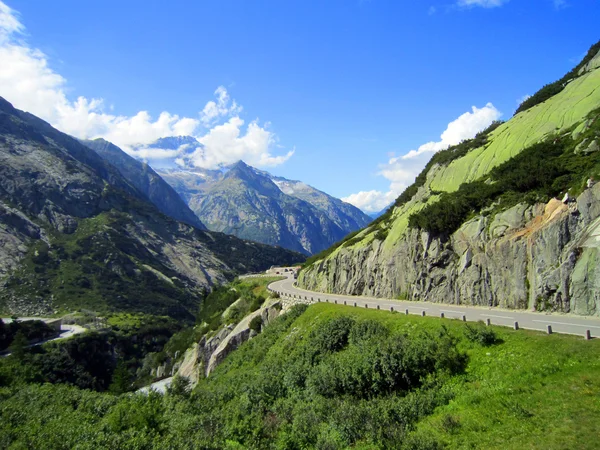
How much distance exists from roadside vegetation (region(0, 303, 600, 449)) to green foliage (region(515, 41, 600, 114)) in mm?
45042

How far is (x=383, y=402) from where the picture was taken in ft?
→ 59.2

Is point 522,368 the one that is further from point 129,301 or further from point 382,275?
point 129,301

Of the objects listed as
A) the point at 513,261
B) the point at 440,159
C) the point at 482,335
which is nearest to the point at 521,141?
the point at 440,159

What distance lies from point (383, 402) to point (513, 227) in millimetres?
19695

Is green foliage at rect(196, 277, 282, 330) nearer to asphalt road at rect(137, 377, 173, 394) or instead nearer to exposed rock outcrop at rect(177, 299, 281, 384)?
exposed rock outcrop at rect(177, 299, 281, 384)

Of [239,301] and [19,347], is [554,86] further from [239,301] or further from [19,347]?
[19,347]

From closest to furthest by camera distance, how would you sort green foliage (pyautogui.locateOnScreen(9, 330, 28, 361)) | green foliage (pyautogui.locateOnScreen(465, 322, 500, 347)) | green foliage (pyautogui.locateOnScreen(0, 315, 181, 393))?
green foliage (pyautogui.locateOnScreen(465, 322, 500, 347)) < green foliage (pyautogui.locateOnScreen(9, 330, 28, 361)) < green foliage (pyautogui.locateOnScreen(0, 315, 181, 393))

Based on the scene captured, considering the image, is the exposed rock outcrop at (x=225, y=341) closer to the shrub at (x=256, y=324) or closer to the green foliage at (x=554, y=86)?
the shrub at (x=256, y=324)

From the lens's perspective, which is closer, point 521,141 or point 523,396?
point 523,396

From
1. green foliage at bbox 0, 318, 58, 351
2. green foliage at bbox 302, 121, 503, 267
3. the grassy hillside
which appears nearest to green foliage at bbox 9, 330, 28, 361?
green foliage at bbox 0, 318, 58, 351

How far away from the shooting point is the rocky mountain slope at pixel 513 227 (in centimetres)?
2477

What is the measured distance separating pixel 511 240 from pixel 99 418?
112 ft

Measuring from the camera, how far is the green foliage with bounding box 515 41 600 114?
171 feet

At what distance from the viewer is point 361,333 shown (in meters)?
26.8
